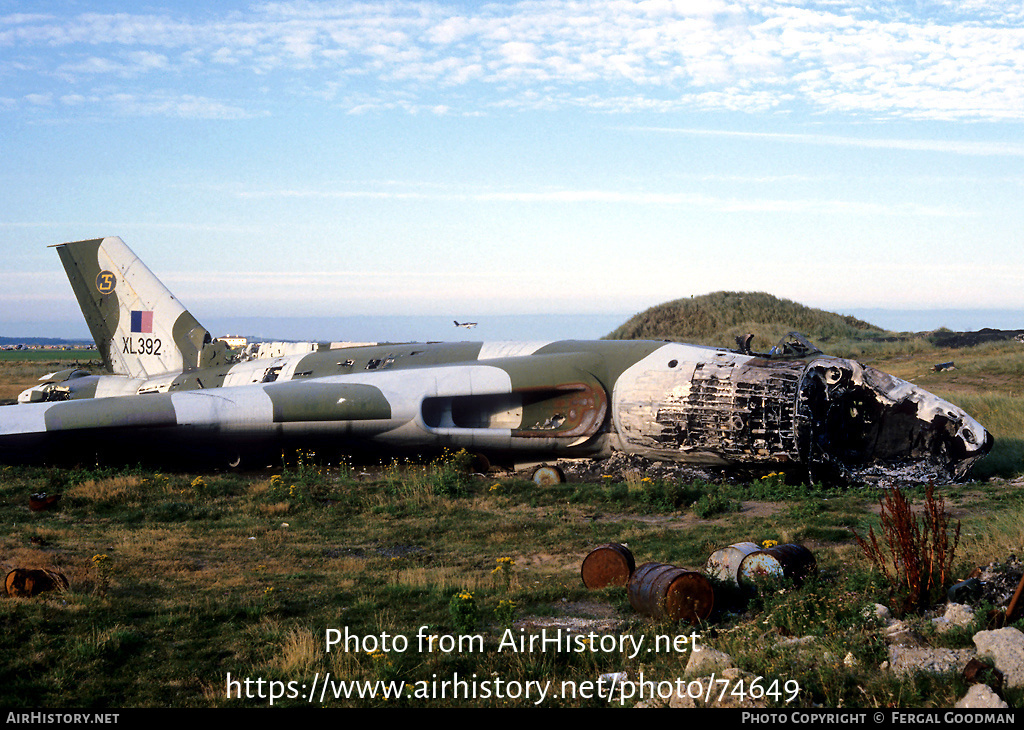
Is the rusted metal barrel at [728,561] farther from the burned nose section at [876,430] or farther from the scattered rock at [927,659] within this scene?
the burned nose section at [876,430]

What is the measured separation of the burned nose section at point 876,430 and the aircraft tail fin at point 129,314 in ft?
49.8

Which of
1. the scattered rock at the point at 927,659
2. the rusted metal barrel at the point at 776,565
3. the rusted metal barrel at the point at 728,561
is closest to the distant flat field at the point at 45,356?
the rusted metal barrel at the point at 728,561

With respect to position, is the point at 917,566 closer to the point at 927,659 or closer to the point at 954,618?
the point at 954,618

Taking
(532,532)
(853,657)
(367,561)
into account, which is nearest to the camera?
(853,657)

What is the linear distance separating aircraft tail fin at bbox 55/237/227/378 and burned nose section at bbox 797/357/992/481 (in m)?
15.2

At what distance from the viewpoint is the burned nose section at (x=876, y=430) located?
1292 cm

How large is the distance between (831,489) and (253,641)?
9.77 metres

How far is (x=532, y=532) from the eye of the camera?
441 inches

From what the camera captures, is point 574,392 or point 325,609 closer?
point 325,609

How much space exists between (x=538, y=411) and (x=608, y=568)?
7.87m

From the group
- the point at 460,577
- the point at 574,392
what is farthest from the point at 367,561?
the point at 574,392

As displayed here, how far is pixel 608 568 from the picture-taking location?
8.39 meters
